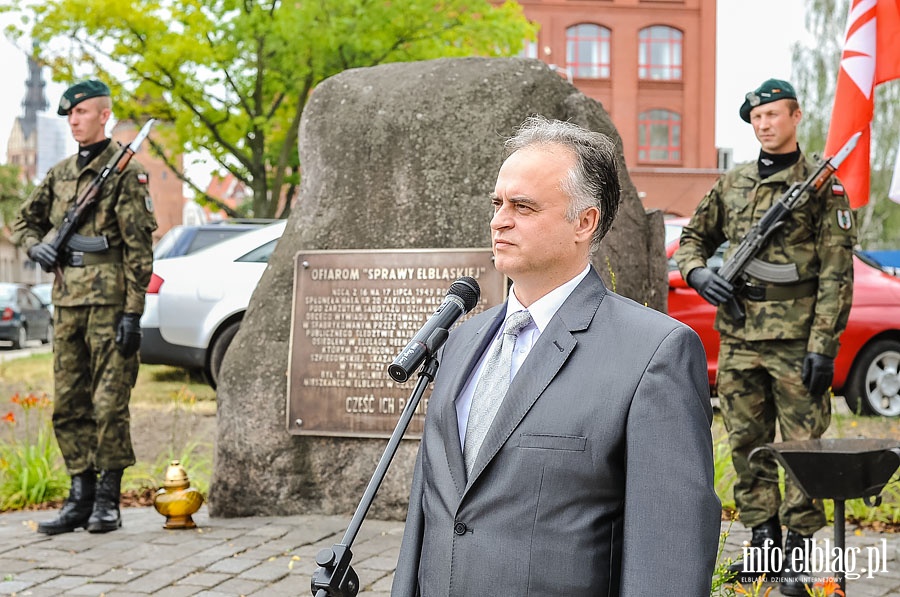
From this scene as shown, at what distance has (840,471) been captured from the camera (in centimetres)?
391

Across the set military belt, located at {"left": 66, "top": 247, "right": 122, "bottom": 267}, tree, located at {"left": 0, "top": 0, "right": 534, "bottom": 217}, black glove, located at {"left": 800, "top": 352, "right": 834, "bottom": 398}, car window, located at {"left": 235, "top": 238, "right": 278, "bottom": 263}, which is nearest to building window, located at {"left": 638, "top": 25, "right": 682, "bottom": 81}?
tree, located at {"left": 0, "top": 0, "right": 534, "bottom": 217}

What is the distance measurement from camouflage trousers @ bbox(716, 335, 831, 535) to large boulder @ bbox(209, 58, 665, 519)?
36.3 inches

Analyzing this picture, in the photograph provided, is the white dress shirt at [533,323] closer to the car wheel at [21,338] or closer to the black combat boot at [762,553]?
the black combat boot at [762,553]

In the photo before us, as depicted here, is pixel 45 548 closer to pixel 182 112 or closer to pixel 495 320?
pixel 495 320

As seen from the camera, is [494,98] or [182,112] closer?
[494,98]

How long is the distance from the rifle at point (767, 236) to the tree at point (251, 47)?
14244 mm

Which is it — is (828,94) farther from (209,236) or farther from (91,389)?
(91,389)

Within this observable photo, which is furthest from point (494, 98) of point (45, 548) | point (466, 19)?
point (466, 19)

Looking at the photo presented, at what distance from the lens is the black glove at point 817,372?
4.47 meters

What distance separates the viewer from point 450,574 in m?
2.00

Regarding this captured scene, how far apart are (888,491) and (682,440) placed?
4793 millimetres

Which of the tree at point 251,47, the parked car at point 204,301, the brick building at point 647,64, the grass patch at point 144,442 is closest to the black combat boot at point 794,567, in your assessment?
the grass patch at point 144,442

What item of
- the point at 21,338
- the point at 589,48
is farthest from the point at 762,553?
the point at 589,48

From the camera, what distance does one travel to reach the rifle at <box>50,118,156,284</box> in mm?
5621
